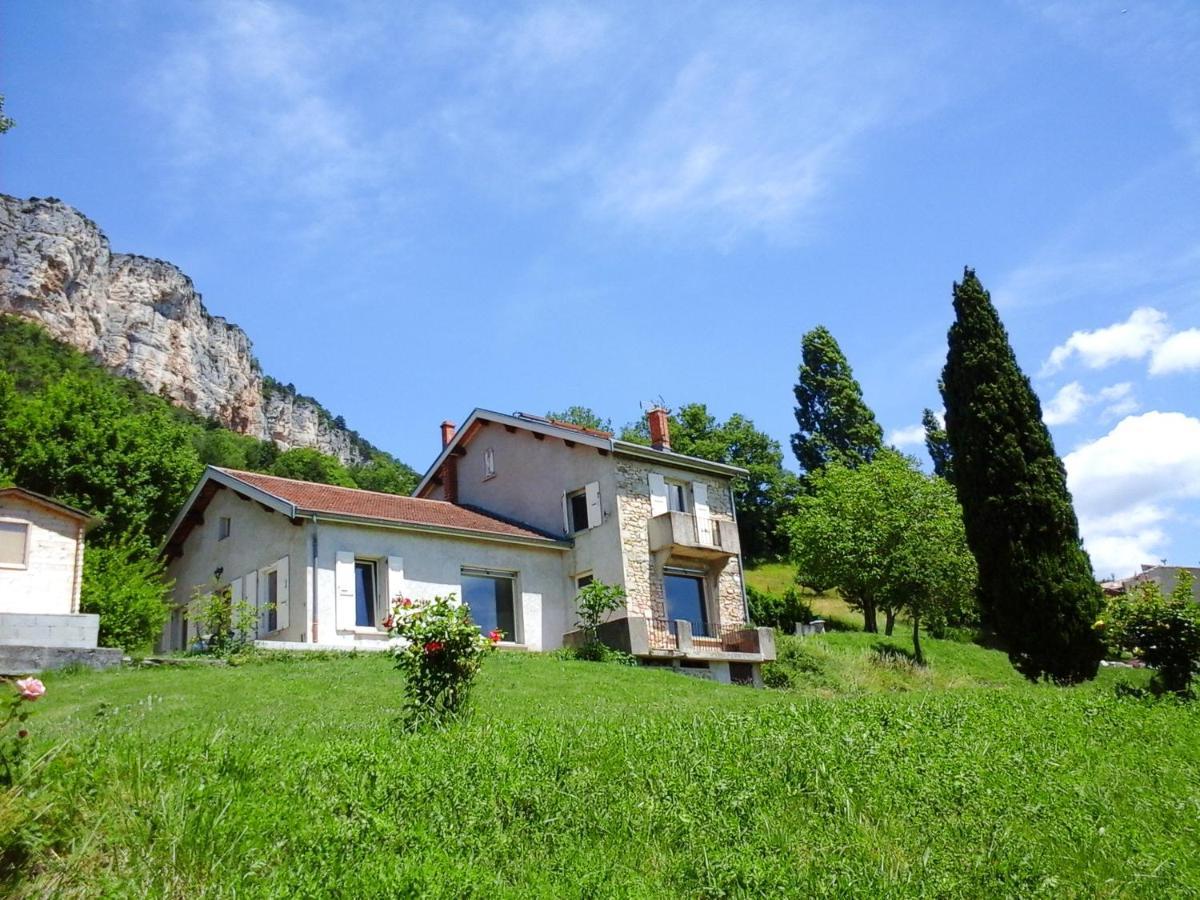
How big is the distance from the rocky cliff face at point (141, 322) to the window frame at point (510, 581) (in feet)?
299

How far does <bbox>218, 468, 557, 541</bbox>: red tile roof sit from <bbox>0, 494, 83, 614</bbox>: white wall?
14.1 ft

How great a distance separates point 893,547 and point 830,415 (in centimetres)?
2353

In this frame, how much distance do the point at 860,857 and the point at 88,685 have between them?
40.2 ft

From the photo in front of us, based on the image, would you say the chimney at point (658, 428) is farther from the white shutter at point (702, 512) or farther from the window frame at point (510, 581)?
the window frame at point (510, 581)

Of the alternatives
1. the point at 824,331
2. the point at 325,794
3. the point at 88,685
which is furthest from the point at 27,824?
the point at 824,331

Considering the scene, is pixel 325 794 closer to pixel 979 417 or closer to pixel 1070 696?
pixel 1070 696

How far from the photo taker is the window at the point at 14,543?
65.6 ft

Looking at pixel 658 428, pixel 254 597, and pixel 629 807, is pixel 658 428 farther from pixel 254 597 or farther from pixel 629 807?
pixel 629 807

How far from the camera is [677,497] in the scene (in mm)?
28531

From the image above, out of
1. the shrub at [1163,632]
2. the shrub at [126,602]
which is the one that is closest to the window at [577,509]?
the shrub at [126,602]

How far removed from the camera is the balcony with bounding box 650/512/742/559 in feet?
86.9

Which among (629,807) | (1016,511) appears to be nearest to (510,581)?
(1016,511)

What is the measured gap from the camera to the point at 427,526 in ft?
78.9

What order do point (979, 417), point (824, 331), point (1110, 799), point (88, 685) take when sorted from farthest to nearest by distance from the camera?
point (824, 331) → point (979, 417) → point (88, 685) → point (1110, 799)
